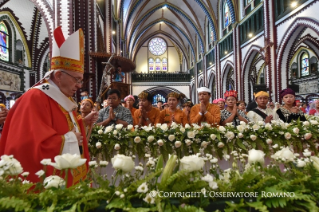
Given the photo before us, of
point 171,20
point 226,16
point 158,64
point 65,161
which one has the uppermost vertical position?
point 171,20

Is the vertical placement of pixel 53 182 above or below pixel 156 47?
below

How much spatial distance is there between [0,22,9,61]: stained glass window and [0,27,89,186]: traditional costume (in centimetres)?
1319

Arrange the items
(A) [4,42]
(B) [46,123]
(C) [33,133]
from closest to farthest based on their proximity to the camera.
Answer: (C) [33,133]
(B) [46,123]
(A) [4,42]

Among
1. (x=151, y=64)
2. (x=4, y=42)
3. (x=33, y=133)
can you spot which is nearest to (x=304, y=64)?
(x=4, y=42)

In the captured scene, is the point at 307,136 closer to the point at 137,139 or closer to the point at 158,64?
the point at 137,139

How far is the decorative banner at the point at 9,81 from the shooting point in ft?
43.3

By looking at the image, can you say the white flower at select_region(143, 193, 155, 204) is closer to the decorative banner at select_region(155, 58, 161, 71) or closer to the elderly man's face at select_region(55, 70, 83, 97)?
the elderly man's face at select_region(55, 70, 83, 97)

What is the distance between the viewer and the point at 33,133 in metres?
2.05

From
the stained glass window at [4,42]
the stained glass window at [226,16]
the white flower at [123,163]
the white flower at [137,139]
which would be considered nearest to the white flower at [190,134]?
the white flower at [137,139]

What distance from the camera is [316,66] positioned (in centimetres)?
1930

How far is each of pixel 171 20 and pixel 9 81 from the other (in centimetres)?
2389

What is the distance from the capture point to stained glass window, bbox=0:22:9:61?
526 inches

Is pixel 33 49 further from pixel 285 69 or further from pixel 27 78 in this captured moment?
pixel 285 69

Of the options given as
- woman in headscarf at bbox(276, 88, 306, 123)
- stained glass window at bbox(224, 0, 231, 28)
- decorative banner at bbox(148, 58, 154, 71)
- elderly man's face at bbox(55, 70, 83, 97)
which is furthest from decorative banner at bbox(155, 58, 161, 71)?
elderly man's face at bbox(55, 70, 83, 97)
